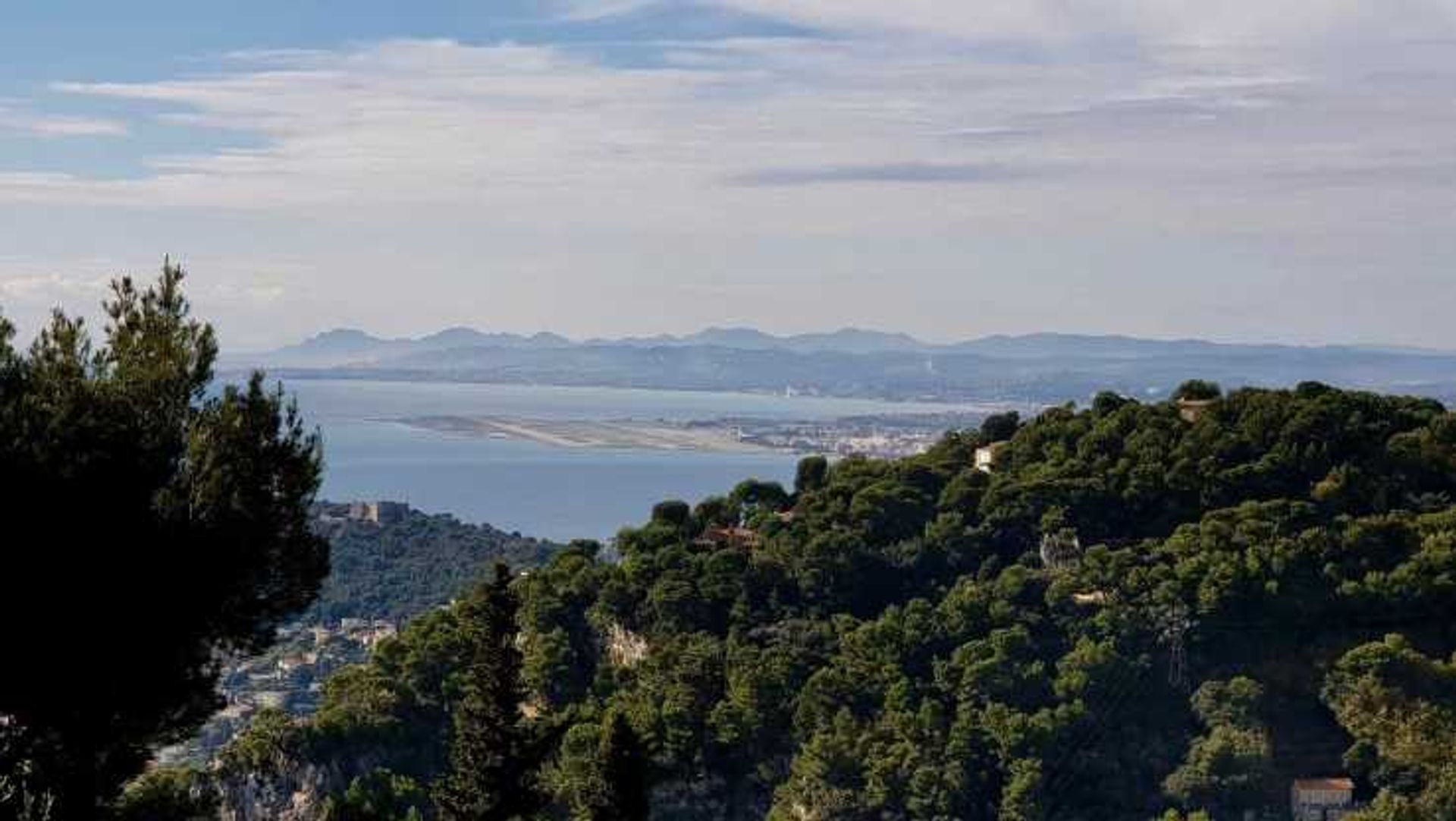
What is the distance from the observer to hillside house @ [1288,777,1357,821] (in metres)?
20.2

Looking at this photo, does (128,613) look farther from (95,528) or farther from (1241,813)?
(1241,813)

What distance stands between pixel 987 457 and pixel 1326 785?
35.4ft

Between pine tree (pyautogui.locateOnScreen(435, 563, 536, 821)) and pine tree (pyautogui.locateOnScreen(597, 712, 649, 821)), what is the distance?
544 millimetres

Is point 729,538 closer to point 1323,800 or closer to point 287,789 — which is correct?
point 287,789

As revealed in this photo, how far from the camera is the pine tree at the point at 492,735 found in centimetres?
1316

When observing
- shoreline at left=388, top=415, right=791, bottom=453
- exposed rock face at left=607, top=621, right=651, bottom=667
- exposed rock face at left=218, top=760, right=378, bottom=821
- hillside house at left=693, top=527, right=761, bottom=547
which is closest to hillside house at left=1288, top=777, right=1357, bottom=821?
exposed rock face at left=607, top=621, right=651, bottom=667

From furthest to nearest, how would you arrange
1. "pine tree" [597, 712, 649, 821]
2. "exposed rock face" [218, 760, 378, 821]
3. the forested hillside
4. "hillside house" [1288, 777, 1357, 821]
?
1. "exposed rock face" [218, 760, 378, 821]
2. the forested hillside
3. "hillside house" [1288, 777, 1357, 821]
4. "pine tree" [597, 712, 649, 821]

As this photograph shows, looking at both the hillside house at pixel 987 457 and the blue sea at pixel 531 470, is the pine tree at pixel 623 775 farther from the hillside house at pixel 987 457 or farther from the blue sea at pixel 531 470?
the blue sea at pixel 531 470

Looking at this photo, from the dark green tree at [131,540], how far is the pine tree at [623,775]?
3.22m

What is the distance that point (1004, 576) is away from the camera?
24.8 meters

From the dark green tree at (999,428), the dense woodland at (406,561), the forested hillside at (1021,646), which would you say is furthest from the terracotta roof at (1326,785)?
the dense woodland at (406,561)

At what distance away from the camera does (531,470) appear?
116312 millimetres

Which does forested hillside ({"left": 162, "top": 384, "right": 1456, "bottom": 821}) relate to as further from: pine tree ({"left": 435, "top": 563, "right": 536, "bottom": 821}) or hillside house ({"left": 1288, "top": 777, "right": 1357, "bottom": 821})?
pine tree ({"left": 435, "top": 563, "right": 536, "bottom": 821})

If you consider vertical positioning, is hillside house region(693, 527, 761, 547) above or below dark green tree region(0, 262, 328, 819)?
below
